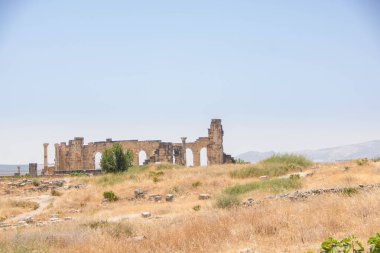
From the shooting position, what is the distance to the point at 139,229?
11180 millimetres

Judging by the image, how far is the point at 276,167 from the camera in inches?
1164

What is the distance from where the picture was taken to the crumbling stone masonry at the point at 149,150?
49.2 metres

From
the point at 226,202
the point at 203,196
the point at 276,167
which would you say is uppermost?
the point at 276,167

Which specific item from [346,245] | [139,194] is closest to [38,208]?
[139,194]

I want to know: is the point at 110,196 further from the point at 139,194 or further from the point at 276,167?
the point at 276,167

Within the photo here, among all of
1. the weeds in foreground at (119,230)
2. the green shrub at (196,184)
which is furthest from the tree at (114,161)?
the weeds in foreground at (119,230)

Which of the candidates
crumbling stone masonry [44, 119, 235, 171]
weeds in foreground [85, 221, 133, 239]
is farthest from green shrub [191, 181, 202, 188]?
crumbling stone masonry [44, 119, 235, 171]

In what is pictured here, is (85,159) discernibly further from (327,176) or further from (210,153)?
(327,176)

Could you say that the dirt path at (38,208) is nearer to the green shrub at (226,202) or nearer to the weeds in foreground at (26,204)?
the weeds in foreground at (26,204)

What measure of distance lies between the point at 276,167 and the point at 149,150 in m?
22.7

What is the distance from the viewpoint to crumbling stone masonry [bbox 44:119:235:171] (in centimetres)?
4922

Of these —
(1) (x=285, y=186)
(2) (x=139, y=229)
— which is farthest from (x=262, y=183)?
(2) (x=139, y=229)

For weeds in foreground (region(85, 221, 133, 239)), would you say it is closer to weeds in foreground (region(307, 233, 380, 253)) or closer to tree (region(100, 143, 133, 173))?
weeds in foreground (region(307, 233, 380, 253))

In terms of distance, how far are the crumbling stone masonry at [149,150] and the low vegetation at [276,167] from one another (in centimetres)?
1600
